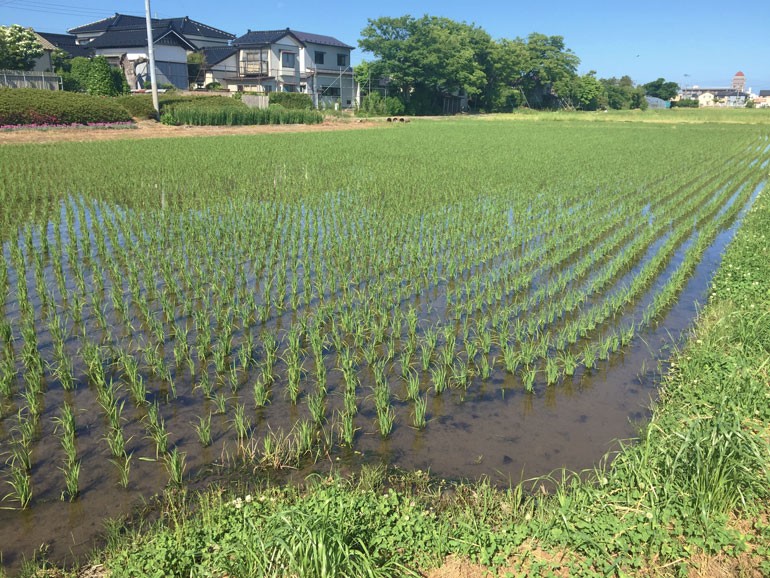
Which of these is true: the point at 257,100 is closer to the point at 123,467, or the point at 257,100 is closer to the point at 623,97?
the point at 123,467

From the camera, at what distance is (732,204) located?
1316 centimetres

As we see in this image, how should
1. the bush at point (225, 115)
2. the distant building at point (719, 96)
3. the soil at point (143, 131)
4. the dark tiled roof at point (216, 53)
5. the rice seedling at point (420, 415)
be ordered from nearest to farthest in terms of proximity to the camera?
the rice seedling at point (420, 415), the soil at point (143, 131), the bush at point (225, 115), the dark tiled roof at point (216, 53), the distant building at point (719, 96)

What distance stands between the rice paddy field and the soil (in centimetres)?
890

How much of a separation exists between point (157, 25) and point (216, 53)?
519 centimetres

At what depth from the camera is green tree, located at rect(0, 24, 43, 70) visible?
31.5 meters

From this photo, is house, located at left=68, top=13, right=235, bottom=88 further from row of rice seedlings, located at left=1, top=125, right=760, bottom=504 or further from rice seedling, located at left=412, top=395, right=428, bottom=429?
rice seedling, located at left=412, top=395, right=428, bottom=429

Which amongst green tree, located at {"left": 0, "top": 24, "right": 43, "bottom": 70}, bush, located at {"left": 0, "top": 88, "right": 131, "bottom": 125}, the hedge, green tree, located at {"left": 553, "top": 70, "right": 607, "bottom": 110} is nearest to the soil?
bush, located at {"left": 0, "top": 88, "right": 131, "bottom": 125}

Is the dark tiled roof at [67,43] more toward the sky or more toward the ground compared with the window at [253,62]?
more toward the sky

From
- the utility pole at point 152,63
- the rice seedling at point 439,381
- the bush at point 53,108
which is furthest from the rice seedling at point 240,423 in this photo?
the utility pole at point 152,63

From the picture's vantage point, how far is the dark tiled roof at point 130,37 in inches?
1558

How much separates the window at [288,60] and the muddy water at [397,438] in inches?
1691

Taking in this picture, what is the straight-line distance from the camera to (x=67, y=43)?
4781cm

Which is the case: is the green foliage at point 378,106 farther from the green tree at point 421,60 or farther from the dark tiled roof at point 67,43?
the dark tiled roof at point 67,43

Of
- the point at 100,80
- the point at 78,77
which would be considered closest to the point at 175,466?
the point at 100,80
